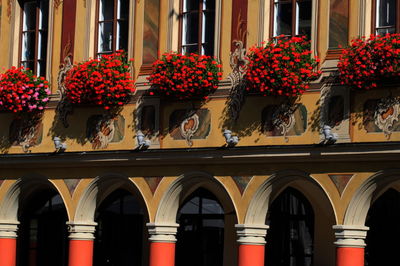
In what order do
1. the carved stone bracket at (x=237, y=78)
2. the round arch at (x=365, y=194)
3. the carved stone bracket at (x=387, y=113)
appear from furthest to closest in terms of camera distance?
the carved stone bracket at (x=237, y=78) → the round arch at (x=365, y=194) → the carved stone bracket at (x=387, y=113)

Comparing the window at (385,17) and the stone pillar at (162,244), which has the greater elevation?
the window at (385,17)

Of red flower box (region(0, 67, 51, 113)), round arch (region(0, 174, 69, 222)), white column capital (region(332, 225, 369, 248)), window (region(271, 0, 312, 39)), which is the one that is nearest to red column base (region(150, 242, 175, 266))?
round arch (region(0, 174, 69, 222))

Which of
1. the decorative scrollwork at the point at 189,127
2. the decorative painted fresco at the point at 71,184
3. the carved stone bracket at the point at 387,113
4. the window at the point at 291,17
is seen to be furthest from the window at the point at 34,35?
the carved stone bracket at the point at 387,113

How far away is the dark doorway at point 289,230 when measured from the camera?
21.3 m

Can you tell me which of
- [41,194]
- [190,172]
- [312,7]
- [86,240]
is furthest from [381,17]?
[41,194]

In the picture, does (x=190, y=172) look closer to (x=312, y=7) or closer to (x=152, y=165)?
(x=152, y=165)

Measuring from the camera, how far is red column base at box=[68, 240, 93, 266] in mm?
21172

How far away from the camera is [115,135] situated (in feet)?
68.6

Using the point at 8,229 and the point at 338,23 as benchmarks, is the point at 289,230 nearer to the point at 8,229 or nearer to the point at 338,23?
the point at 338,23

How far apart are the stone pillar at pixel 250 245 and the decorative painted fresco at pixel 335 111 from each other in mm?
2210

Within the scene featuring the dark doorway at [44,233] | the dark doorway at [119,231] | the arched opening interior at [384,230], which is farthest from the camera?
the dark doorway at [44,233]

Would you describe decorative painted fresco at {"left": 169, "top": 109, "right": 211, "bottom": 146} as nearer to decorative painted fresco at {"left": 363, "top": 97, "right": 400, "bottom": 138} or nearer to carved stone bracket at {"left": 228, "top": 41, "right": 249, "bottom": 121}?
carved stone bracket at {"left": 228, "top": 41, "right": 249, "bottom": 121}

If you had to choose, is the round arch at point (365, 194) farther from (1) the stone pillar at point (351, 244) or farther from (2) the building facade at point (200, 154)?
(1) the stone pillar at point (351, 244)

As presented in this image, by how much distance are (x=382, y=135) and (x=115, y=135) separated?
518cm
